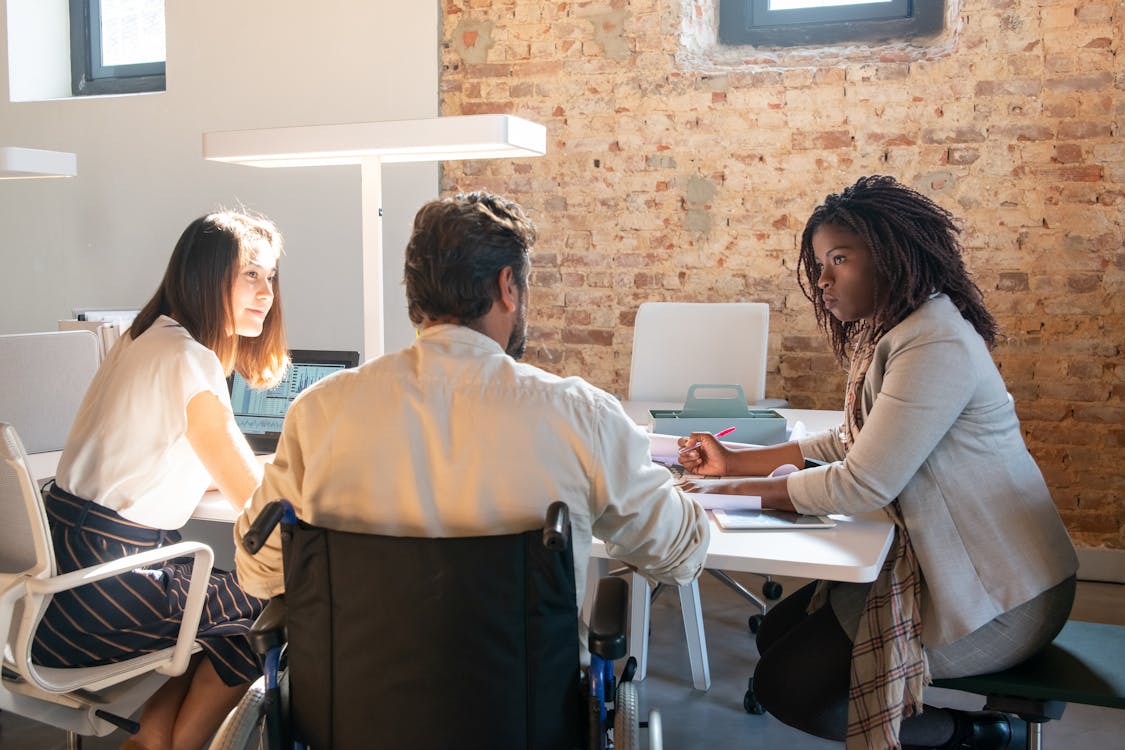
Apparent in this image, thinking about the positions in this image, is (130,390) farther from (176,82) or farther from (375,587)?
(176,82)

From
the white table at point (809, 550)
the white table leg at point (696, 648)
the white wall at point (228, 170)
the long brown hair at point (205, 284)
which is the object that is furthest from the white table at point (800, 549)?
the white wall at point (228, 170)

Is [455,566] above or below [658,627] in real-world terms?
above

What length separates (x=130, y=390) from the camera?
2.00 metres

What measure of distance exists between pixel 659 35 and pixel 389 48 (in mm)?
1212

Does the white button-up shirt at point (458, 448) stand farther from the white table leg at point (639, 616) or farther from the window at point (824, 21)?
the window at point (824, 21)

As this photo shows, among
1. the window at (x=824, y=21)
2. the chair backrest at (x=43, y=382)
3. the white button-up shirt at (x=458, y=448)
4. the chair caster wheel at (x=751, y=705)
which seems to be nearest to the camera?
the white button-up shirt at (x=458, y=448)

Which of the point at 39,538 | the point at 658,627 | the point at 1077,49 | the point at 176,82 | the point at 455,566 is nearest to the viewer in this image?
the point at 455,566

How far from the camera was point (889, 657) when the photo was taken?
1.77m

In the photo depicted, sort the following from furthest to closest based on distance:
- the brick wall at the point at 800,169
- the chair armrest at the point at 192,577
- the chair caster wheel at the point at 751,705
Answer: the brick wall at the point at 800,169
the chair caster wheel at the point at 751,705
the chair armrest at the point at 192,577

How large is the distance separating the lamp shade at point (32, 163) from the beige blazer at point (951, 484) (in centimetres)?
292

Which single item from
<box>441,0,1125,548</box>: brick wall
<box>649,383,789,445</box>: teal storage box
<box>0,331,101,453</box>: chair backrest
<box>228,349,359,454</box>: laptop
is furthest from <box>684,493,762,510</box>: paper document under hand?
<box>0,331,101,453</box>: chair backrest

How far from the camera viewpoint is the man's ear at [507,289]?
146 cm

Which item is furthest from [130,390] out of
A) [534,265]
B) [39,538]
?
[534,265]

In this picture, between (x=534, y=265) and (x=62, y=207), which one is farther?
(x=62, y=207)
